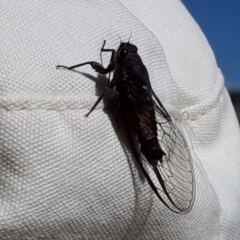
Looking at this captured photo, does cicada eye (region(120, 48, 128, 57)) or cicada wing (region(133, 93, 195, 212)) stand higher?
cicada eye (region(120, 48, 128, 57))

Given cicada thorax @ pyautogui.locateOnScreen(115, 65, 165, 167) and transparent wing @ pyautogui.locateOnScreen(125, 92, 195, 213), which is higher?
cicada thorax @ pyautogui.locateOnScreen(115, 65, 165, 167)

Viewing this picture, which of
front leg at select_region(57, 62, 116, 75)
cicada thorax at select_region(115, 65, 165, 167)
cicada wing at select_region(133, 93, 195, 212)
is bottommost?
cicada wing at select_region(133, 93, 195, 212)

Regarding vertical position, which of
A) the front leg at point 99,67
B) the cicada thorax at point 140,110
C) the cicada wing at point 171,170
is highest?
the front leg at point 99,67

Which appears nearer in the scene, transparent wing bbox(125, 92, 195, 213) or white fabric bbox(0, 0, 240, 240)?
white fabric bbox(0, 0, 240, 240)

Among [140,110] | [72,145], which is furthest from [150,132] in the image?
[72,145]

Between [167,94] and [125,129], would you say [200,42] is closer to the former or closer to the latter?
[167,94]

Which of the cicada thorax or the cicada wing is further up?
the cicada thorax

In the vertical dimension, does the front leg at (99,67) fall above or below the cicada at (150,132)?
above

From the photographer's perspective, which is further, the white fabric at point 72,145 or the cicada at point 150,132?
the cicada at point 150,132
